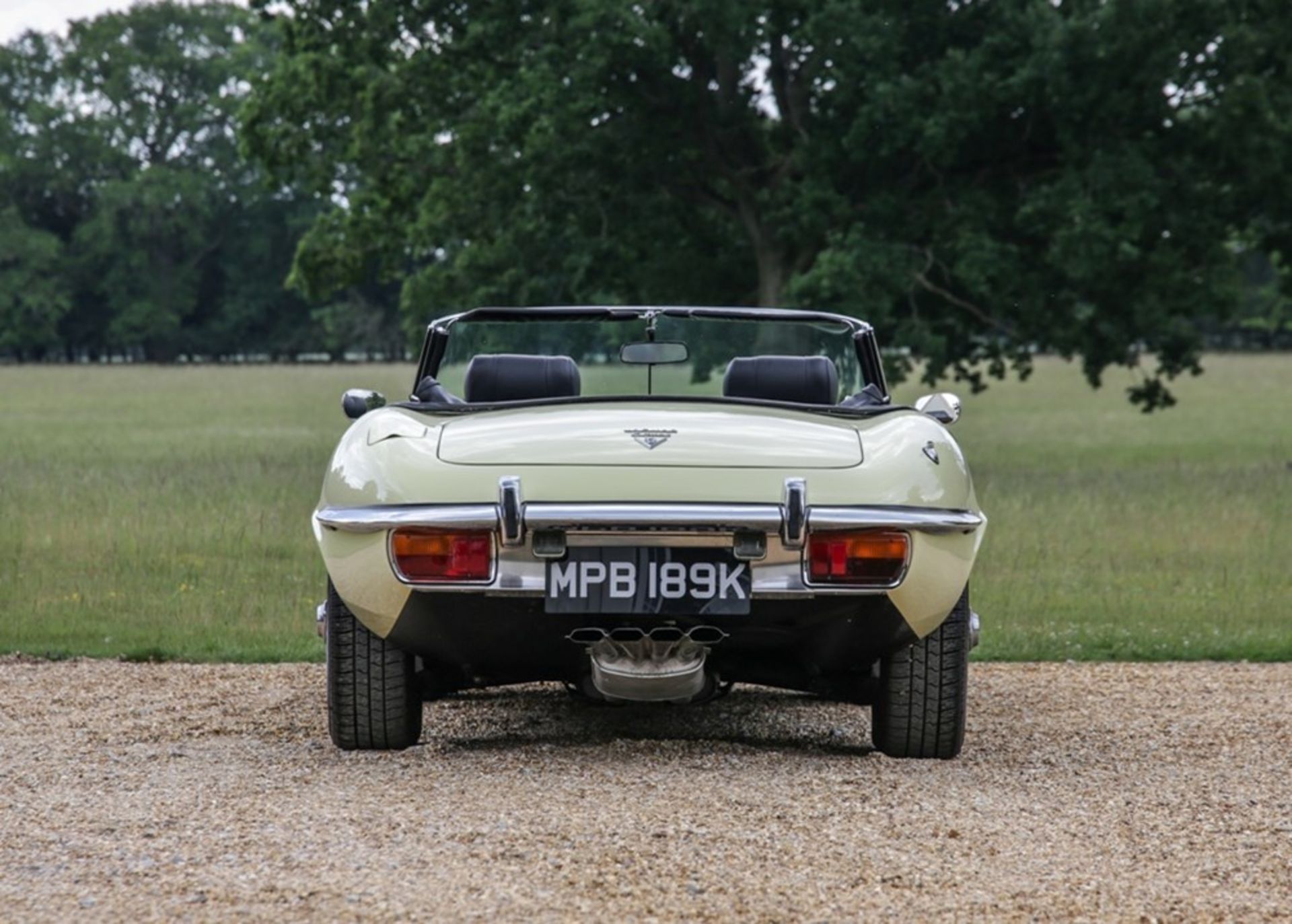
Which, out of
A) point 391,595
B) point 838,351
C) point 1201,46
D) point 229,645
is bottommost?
point 229,645

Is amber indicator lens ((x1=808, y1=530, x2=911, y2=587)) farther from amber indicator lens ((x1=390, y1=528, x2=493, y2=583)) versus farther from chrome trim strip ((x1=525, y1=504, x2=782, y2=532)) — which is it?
amber indicator lens ((x1=390, y1=528, x2=493, y2=583))

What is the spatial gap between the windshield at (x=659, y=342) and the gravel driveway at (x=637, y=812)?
45.5 inches

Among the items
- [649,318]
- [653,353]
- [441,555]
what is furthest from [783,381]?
[441,555]

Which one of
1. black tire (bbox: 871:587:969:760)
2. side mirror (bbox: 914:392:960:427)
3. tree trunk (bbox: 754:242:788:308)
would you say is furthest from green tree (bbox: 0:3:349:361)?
black tire (bbox: 871:587:969:760)

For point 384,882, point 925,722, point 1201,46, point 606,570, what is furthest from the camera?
point 1201,46

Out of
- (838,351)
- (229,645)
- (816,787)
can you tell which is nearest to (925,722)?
(816,787)

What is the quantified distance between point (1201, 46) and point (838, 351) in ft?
49.8

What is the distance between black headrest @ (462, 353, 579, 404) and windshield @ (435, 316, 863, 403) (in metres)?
0.12

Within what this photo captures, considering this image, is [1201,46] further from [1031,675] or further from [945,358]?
[1031,675]

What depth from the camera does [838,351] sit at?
684 cm

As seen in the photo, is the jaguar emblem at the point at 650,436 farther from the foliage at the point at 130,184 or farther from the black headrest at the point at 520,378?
the foliage at the point at 130,184

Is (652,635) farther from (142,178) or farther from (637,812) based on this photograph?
(142,178)

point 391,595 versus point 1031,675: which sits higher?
point 391,595

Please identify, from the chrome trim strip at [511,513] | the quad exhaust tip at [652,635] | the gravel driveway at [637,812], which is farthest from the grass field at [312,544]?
the chrome trim strip at [511,513]
